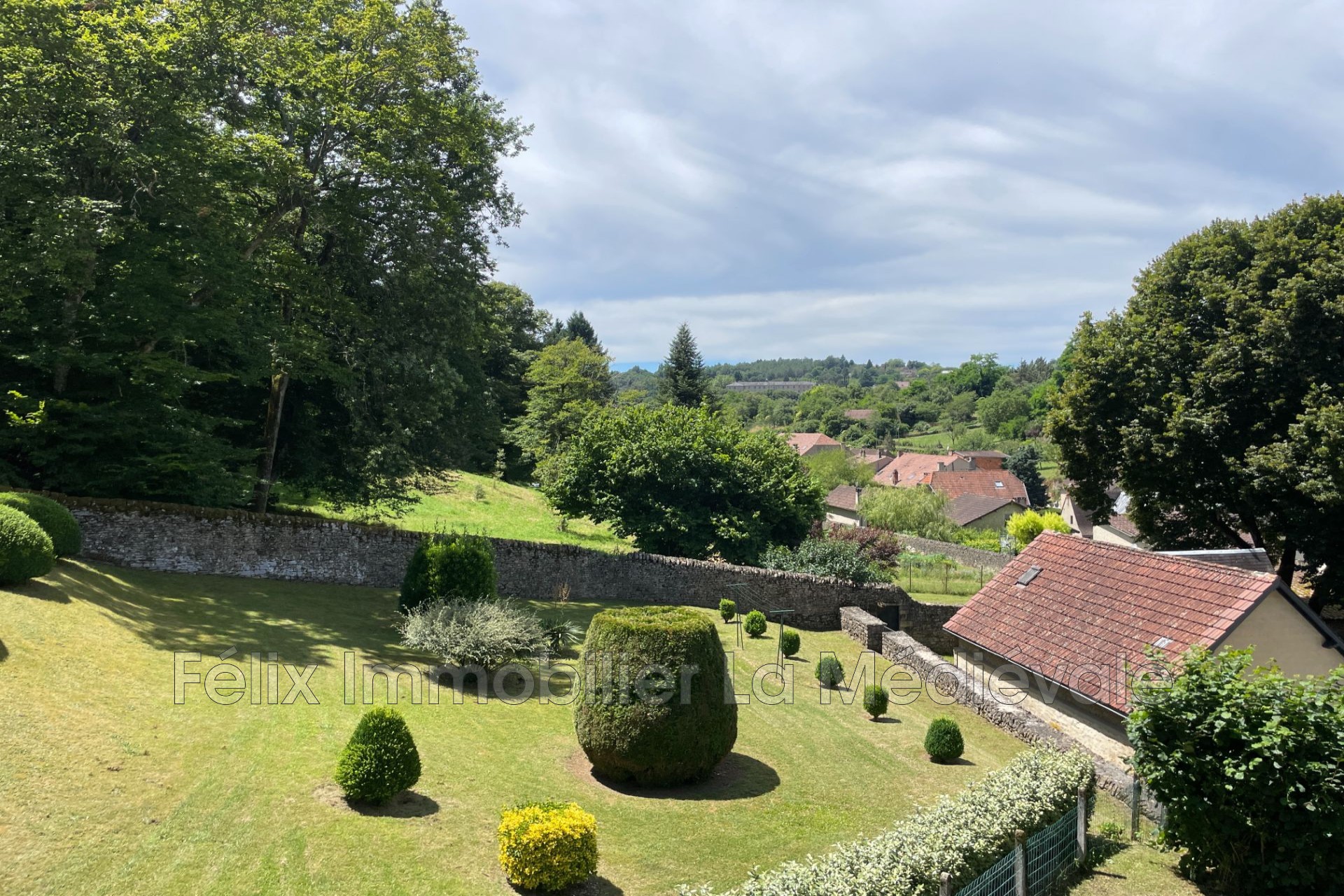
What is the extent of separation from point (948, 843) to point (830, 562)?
64.7 ft

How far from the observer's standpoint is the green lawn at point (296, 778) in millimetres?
7941

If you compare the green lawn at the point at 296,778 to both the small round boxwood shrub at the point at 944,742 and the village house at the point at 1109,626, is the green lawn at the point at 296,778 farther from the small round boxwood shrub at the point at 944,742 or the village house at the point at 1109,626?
the village house at the point at 1109,626

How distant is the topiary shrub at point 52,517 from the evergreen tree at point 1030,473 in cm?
8402

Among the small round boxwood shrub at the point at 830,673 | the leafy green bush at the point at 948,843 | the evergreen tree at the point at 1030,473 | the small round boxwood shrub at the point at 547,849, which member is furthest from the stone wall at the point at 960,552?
the evergreen tree at the point at 1030,473

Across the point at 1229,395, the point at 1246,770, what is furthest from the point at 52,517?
the point at 1229,395

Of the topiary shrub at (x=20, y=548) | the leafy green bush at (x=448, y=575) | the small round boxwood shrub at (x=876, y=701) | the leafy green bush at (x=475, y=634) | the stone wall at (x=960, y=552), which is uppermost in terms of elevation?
the topiary shrub at (x=20, y=548)

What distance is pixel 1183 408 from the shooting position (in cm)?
2433

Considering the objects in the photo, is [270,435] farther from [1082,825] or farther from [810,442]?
[810,442]

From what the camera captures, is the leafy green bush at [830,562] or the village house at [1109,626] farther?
A: the leafy green bush at [830,562]

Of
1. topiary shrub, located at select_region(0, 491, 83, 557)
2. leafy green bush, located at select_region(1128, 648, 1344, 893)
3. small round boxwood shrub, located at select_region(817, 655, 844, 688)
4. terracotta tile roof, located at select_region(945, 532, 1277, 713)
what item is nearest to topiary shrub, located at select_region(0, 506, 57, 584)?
topiary shrub, located at select_region(0, 491, 83, 557)

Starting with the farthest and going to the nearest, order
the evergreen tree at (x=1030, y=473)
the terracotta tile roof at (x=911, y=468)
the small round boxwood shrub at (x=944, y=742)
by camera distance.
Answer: the terracotta tile roof at (x=911, y=468), the evergreen tree at (x=1030, y=473), the small round boxwood shrub at (x=944, y=742)

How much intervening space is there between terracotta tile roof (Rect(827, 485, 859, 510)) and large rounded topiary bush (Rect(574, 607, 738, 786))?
5751cm

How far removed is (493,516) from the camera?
124 ft

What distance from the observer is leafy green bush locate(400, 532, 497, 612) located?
18.2 m
